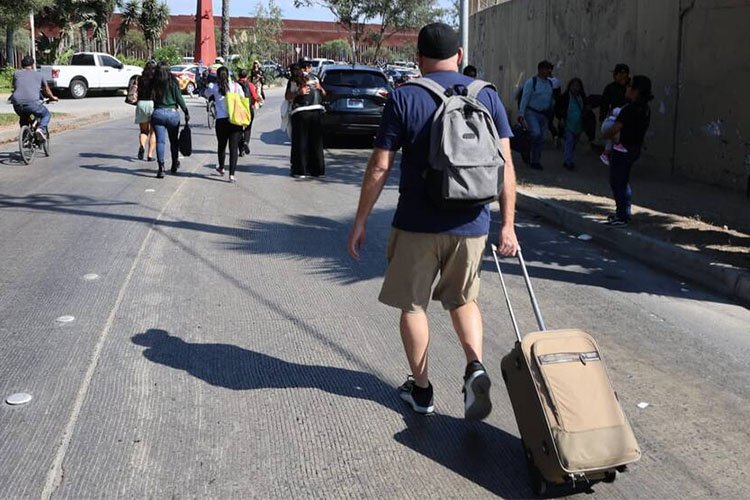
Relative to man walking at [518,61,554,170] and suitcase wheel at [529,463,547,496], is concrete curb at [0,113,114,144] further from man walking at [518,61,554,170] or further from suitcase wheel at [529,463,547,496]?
suitcase wheel at [529,463,547,496]

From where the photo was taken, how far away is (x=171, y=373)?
491 centimetres

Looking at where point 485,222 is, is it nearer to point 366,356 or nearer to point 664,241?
point 366,356

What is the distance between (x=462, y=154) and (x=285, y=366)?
2.00 metres

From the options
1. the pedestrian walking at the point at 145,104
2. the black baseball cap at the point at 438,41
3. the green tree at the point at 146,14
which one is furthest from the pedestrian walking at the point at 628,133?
the green tree at the point at 146,14

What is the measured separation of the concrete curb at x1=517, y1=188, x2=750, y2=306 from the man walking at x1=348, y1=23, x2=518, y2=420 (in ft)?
12.3

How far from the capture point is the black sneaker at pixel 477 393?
3939 millimetres

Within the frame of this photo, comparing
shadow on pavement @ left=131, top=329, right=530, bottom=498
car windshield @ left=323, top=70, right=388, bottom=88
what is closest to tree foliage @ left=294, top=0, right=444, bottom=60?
car windshield @ left=323, top=70, right=388, bottom=88

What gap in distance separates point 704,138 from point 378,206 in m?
5.01

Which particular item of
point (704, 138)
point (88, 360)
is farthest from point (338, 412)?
point (704, 138)

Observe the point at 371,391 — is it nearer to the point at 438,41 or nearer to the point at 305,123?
the point at 438,41

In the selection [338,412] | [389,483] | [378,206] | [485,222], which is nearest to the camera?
[389,483]

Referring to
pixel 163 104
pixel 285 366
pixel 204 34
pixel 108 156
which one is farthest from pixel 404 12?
pixel 285 366

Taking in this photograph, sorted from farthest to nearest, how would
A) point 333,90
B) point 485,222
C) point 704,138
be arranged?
point 333,90 < point 704,138 < point 485,222

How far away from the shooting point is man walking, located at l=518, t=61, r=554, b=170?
14062mm
